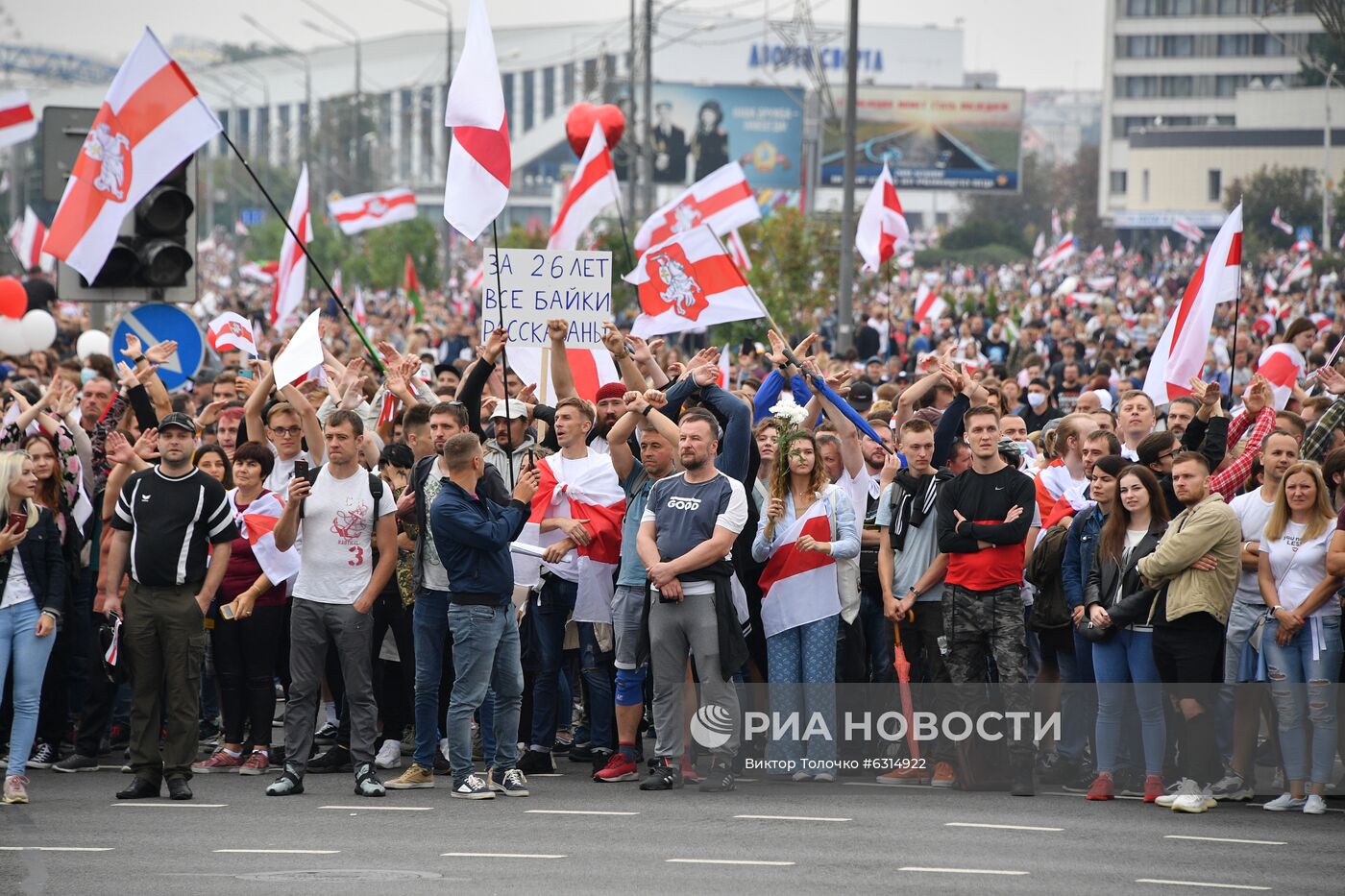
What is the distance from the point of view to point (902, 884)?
754 centimetres

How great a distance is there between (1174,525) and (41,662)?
582 centimetres

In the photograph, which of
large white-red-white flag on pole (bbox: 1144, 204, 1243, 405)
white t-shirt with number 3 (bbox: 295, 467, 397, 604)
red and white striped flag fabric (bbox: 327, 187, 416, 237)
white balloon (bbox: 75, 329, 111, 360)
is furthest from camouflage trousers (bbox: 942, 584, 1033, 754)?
red and white striped flag fabric (bbox: 327, 187, 416, 237)

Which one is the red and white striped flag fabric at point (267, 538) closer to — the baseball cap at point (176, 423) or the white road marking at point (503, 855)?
the baseball cap at point (176, 423)

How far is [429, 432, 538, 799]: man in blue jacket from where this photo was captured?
9188mm

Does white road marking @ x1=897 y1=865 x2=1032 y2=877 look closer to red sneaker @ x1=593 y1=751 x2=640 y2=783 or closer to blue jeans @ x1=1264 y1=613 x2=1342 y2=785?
blue jeans @ x1=1264 y1=613 x2=1342 y2=785

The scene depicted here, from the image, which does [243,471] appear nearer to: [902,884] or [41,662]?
[41,662]

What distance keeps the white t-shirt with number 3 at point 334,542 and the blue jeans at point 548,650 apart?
107cm

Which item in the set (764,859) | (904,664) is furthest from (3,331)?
(764,859)

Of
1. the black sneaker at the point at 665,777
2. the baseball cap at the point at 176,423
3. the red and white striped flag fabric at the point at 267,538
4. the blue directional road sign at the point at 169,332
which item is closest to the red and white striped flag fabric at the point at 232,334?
the blue directional road sign at the point at 169,332

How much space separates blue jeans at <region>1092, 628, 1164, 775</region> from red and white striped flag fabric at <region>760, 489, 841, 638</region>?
4.65 ft

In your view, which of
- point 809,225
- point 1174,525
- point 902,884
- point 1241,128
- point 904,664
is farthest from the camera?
point 1241,128

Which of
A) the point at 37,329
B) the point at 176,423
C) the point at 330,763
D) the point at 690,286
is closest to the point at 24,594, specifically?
the point at 176,423

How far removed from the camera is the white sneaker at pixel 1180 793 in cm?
912

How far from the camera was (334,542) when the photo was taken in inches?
376
